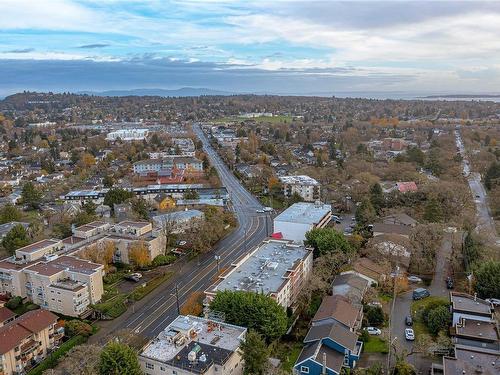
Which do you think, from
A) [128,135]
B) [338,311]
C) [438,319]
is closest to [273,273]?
[338,311]

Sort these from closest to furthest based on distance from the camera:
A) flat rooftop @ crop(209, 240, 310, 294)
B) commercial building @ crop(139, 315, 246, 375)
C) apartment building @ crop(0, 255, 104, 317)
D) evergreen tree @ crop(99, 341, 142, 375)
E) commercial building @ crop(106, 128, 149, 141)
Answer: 1. evergreen tree @ crop(99, 341, 142, 375)
2. commercial building @ crop(139, 315, 246, 375)
3. flat rooftop @ crop(209, 240, 310, 294)
4. apartment building @ crop(0, 255, 104, 317)
5. commercial building @ crop(106, 128, 149, 141)

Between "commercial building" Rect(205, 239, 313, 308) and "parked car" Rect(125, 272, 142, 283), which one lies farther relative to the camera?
"parked car" Rect(125, 272, 142, 283)

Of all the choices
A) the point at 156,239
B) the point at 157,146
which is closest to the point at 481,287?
the point at 156,239

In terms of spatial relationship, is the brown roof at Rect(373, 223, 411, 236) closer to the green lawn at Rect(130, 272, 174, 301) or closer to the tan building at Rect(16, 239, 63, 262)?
the green lawn at Rect(130, 272, 174, 301)

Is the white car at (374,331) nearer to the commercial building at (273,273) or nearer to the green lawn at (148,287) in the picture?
the commercial building at (273,273)

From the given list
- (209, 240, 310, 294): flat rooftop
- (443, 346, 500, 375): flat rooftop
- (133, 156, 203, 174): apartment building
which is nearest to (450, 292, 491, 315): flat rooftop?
(443, 346, 500, 375): flat rooftop
